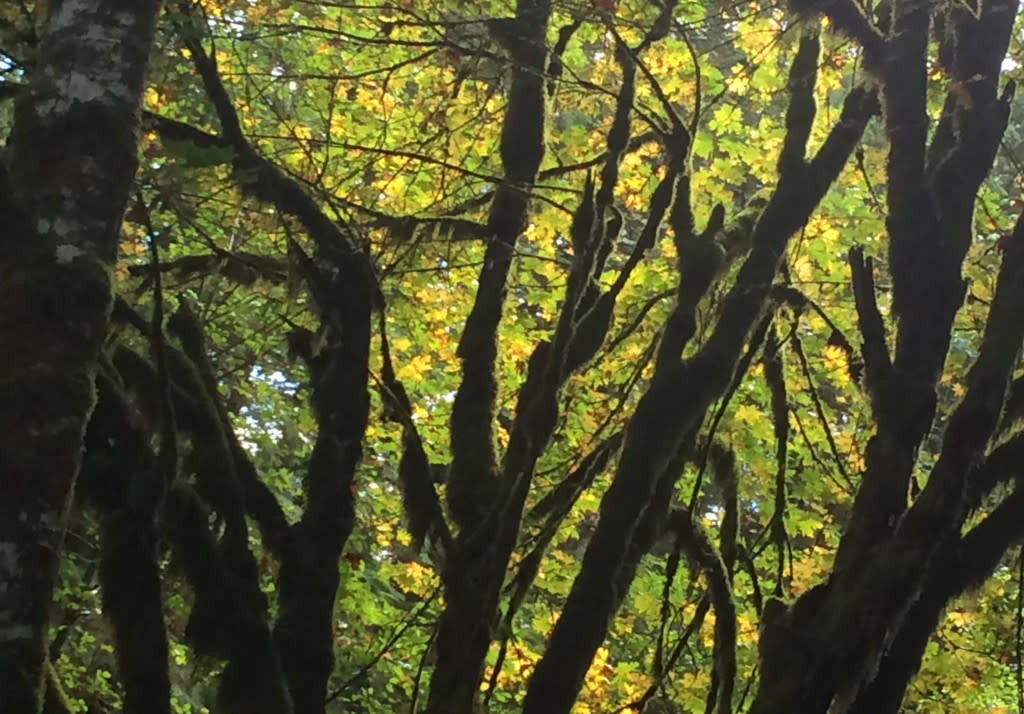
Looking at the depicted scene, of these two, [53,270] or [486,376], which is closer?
[53,270]

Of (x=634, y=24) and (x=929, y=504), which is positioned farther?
(x=634, y=24)

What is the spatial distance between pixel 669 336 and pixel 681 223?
2.14ft

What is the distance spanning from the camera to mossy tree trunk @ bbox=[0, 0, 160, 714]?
2303 millimetres

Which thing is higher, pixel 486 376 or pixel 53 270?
pixel 486 376

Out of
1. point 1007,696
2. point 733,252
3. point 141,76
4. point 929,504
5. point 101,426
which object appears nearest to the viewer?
point 141,76

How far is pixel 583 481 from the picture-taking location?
4309mm

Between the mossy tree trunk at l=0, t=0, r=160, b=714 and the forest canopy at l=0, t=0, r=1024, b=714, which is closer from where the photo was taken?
the mossy tree trunk at l=0, t=0, r=160, b=714

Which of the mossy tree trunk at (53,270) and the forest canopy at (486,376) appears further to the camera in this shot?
the forest canopy at (486,376)

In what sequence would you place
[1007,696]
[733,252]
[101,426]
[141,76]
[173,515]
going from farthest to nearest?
1. [1007,696]
2. [733,252]
3. [173,515]
4. [101,426]
5. [141,76]

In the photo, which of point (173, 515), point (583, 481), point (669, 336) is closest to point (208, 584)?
point (173, 515)

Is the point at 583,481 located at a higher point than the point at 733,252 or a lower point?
lower

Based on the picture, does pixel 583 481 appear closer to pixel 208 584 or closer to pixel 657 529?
pixel 657 529

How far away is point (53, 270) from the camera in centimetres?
244

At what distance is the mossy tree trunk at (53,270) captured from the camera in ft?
7.55
